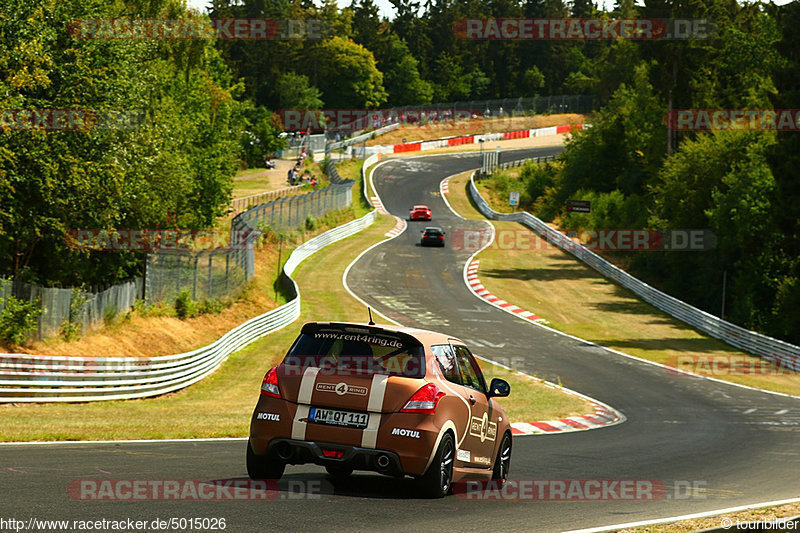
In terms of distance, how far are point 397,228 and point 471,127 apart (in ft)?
239

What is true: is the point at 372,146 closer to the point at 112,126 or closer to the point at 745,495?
the point at 112,126

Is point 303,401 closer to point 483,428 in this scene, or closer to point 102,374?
point 483,428

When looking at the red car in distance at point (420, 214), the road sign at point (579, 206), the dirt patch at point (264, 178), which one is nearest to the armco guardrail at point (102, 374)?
the road sign at point (579, 206)

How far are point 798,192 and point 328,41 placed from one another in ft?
358

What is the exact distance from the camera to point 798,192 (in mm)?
45594

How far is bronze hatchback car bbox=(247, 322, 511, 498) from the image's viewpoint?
364 inches

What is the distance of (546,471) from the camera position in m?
13.5

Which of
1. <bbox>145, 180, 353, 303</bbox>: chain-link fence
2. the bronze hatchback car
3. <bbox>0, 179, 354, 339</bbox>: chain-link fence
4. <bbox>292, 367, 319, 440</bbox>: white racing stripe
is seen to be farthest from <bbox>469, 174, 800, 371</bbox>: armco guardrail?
<bbox>292, 367, 319, 440</bbox>: white racing stripe

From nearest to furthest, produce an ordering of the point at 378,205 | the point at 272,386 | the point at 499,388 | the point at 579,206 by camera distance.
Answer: the point at 272,386 → the point at 499,388 → the point at 579,206 → the point at 378,205

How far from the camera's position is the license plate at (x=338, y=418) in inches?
367

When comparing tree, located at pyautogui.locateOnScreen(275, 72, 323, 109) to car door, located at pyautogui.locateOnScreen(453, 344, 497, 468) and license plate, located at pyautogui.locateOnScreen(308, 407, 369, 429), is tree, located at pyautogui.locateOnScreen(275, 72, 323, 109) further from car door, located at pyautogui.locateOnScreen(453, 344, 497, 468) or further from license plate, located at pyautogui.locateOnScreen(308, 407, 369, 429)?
license plate, located at pyautogui.locateOnScreen(308, 407, 369, 429)

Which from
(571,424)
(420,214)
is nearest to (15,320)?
(571,424)

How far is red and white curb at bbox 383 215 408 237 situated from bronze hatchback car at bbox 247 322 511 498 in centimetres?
5855

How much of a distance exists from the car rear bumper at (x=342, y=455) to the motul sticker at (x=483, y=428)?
1449mm
